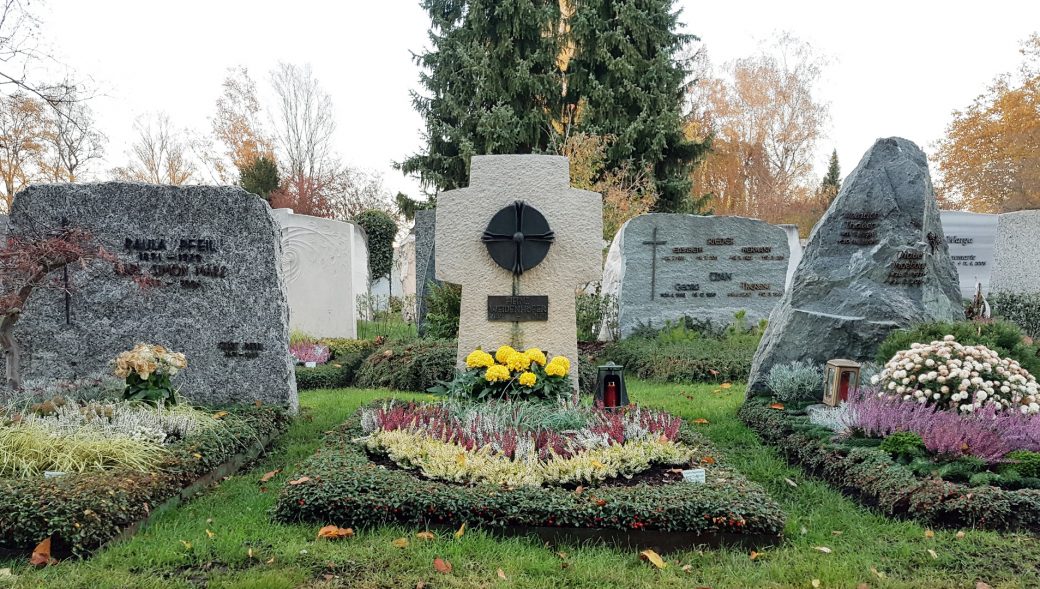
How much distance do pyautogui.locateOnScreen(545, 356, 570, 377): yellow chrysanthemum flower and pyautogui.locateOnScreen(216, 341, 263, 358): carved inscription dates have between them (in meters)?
2.79

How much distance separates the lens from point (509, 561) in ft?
11.3

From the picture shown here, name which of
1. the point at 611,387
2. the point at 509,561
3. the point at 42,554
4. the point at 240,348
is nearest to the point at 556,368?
the point at 611,387

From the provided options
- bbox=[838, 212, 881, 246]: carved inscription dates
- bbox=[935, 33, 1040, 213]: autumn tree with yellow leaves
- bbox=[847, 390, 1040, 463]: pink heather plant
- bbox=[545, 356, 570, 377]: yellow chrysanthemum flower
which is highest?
bbox=[935, 33, 1040, 213]: autumn tree with yellow leaves

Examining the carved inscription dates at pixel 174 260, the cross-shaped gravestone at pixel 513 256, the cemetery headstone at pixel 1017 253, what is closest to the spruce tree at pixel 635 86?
the cemetery headstone at pixel 1017 253

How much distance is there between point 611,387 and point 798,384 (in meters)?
1.76

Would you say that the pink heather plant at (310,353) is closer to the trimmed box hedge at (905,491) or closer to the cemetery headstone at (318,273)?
the cemetery headstone at (318,273)

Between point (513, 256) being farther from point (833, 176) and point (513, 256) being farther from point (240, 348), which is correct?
point (833, 176)

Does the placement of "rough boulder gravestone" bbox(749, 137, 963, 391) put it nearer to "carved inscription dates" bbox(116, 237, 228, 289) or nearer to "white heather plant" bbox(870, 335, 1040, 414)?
"white heather plant" bbox(870, 335, 1040, 414)

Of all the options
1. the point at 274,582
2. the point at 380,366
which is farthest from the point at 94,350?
the point at 274,582

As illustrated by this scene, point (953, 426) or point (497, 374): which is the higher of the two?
point (497, 374)

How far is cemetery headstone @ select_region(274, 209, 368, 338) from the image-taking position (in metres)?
11.8

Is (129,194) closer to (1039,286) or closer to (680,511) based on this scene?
(680,511)

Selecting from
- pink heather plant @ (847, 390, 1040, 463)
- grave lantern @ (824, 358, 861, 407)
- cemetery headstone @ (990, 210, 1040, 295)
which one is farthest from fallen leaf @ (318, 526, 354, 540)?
cemetery headstone @ (990, 210, 1040, 295)

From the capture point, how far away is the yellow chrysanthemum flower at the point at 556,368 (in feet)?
20.4
